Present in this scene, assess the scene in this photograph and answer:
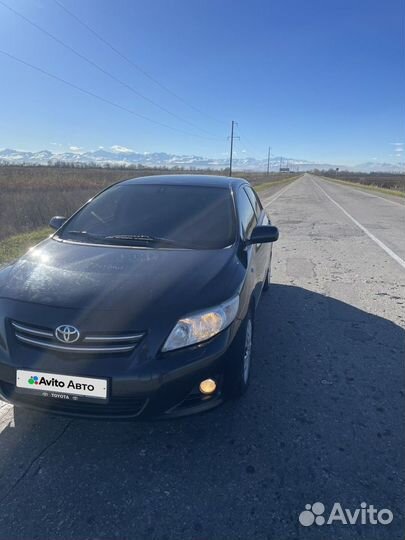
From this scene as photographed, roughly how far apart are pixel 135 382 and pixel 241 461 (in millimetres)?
792

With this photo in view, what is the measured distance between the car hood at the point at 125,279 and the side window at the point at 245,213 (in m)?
0.59

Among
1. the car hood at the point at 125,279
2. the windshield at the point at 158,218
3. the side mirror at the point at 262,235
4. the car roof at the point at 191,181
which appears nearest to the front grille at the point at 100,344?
the car hood at the point at 125,279

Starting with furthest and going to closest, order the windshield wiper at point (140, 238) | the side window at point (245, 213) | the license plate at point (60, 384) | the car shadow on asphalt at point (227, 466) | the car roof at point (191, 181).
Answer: the car roof at point (191, 181)
the side window at point (245, 213)
the windshield wiper at point (140, 238)
the license plate at point (60, 384)
the car shadow on asphalt at point (227, 466)

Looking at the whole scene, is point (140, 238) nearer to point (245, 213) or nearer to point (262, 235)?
point (262, 235)

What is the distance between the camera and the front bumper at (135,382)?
2.00m

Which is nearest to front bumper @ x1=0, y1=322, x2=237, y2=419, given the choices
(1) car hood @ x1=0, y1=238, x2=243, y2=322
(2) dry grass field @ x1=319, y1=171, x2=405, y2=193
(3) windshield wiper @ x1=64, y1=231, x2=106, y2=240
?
(1) car hood @ x1=0, y1=238, x2=243, y2=322

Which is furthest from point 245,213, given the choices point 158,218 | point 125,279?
point 125,279

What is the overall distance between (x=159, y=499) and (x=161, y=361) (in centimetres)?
68

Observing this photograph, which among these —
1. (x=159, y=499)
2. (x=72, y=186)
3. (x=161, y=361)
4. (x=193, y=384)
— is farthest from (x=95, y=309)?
(x=72, y=186)

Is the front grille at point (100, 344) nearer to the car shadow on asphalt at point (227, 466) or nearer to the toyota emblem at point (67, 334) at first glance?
the toyota emblem at point (67, 334)

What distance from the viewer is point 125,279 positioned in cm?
245

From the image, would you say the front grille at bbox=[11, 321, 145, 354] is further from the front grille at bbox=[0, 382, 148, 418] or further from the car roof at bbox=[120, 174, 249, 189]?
the car roof at bbox=[120, 174, 249, 189]

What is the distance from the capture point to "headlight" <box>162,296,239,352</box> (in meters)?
2.09

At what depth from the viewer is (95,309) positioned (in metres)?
2.15
